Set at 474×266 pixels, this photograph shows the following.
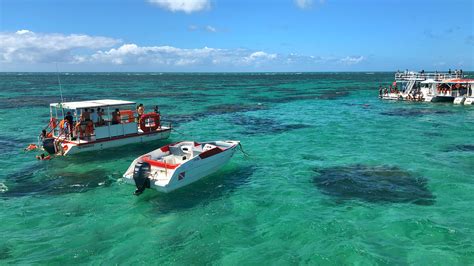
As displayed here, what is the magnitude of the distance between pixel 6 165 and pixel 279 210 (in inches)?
679

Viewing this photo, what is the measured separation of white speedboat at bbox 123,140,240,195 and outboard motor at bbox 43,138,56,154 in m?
8.77

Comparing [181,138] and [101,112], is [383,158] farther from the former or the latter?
[101,112]

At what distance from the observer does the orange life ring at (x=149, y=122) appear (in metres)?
27.2

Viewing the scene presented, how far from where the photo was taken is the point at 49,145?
2377 centimetres

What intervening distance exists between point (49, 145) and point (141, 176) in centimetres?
1093

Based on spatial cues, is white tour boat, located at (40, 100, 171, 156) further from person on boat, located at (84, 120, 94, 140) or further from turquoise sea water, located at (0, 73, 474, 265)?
turquoise sea water, located at (0, 73, 474, 265)

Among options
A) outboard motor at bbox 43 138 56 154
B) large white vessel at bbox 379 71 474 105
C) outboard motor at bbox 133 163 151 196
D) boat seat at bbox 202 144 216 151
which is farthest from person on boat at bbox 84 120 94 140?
large white vessel at bbox 379 71 474 105

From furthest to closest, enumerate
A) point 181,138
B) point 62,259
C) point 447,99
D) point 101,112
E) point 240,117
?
point 447,99
point 240,117
point 181,138
point 101,112
point 62,259

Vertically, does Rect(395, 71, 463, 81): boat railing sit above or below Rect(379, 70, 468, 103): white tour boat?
above

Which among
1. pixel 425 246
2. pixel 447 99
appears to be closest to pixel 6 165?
pixel 425 246

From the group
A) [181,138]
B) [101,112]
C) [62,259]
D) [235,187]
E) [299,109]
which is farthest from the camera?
[299,109]

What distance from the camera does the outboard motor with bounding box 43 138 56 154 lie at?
77.9 ft

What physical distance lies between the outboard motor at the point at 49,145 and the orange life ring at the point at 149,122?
598 centimetres

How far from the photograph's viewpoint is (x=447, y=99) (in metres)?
54.7
